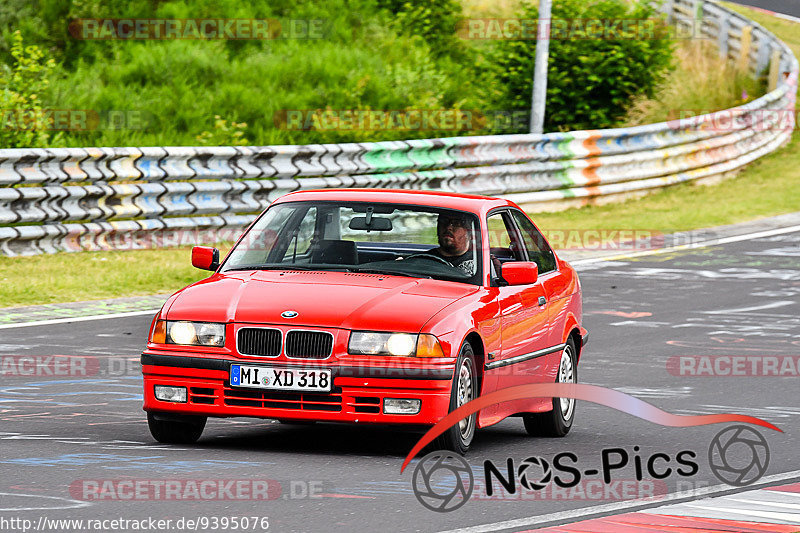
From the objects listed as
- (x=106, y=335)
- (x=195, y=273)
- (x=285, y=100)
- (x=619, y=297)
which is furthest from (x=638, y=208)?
(x=106, y=335)

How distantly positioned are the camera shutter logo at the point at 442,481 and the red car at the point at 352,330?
0.47 ft

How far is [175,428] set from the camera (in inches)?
316

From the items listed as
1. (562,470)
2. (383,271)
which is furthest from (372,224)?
(562,470)

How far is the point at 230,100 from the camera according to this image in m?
24.8

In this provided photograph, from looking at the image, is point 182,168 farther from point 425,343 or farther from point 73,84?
point 425,343

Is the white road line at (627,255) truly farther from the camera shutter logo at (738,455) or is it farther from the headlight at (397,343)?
the camera shutter logo at (738,455)

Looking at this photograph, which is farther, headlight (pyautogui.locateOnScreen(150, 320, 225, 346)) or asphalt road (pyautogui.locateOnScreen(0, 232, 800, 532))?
headlight (pyautogui.locateOnScreen(150, 320, 225, 346))

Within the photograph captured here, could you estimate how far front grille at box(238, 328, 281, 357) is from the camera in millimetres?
7627

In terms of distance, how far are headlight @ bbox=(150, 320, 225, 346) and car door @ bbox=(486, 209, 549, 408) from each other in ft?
5.06

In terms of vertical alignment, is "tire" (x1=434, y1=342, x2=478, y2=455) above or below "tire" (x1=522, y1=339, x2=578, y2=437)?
above

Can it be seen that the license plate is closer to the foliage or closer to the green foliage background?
the foliage
